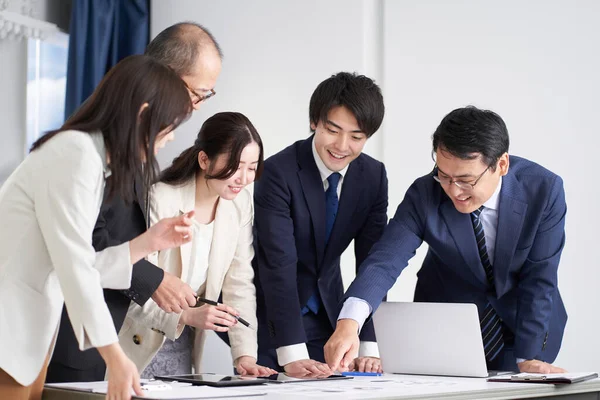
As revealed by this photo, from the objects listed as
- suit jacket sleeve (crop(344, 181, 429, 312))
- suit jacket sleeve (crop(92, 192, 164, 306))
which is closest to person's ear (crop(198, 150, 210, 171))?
suit jacket sleeve (crop(92, 192, 164, 306))

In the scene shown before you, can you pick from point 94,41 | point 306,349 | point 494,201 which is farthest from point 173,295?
point 94,41

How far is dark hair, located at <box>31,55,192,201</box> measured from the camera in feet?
4.78

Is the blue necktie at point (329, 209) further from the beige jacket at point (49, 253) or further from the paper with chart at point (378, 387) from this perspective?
the beige jacket at point (49, 253)

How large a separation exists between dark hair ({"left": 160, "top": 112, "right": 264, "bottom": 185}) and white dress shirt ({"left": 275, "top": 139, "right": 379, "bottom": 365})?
22cm

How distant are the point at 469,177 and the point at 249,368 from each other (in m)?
0.77

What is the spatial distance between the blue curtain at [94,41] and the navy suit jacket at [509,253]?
1827 mm

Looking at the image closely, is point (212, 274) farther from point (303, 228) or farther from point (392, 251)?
point (392, 251)

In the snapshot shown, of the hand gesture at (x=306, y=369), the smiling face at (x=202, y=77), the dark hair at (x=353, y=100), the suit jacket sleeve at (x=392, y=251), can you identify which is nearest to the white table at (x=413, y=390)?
the hand gesture at (x=306, y=369)

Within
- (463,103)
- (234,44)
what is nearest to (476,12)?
(463,103)

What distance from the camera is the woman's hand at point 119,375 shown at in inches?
52.0

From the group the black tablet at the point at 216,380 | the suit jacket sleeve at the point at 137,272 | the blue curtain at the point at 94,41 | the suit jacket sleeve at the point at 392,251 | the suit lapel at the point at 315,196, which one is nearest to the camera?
the black tablet at the point at 216,380

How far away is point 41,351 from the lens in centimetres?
144

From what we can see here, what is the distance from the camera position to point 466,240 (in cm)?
224

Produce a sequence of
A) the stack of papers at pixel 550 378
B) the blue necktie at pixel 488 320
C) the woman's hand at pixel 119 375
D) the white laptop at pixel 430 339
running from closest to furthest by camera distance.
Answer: the woman's hand at pixel 119 375 → the stack of papers at pixel 550 378 → the white laptop at pixel 430 339 → the blue necktie at pixel 488 320
